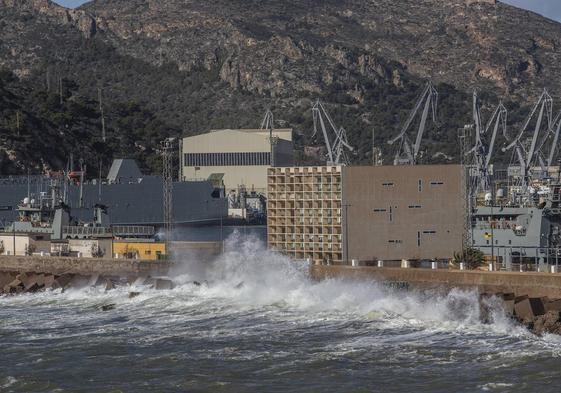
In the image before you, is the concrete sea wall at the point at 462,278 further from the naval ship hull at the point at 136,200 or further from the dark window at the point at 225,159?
the dark window at the point at 225,159

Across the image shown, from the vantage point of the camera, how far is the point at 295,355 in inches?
1841

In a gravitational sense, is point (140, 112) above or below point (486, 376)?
above

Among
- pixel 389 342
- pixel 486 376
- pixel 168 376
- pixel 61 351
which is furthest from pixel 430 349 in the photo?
pixel 61 351

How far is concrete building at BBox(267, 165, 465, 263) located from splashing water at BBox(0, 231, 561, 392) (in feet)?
32.1

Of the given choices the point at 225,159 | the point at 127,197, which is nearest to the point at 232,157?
the point at 225,159

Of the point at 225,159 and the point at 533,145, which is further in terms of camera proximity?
the point at 225,159

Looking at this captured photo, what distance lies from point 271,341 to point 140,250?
35976 mm

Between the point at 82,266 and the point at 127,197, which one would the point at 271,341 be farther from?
the point at 127,197

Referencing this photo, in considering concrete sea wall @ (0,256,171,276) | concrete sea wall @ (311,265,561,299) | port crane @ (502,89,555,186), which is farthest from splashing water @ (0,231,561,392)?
port crane @ (502,89,555,186)

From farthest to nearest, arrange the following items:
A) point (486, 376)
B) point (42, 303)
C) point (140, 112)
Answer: point (140, 112)
point (42, 303)
point (486, 376)

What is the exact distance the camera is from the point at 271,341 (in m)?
50.7

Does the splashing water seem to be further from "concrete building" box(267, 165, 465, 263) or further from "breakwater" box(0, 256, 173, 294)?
"concrete building" box(267, 165, 465, 263)

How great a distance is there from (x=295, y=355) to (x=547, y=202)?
31.9 m

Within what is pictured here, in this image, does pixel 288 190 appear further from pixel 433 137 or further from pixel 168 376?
pixel 433 137
